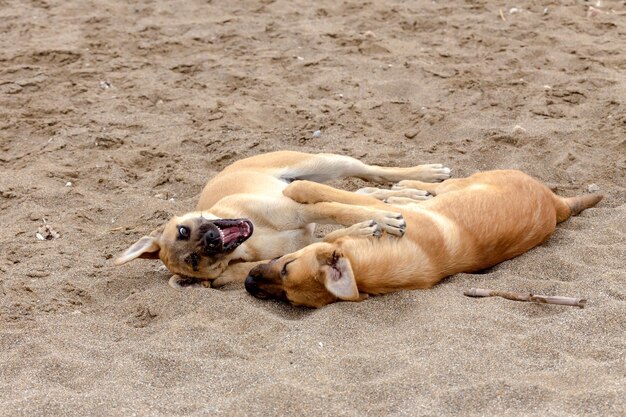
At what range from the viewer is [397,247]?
16.5 feet

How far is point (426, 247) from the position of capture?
506 centimetres

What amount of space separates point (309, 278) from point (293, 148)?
2.70 metres

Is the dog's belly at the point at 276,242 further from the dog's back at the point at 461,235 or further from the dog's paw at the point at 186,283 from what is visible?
the dog's back at the point at 461,235

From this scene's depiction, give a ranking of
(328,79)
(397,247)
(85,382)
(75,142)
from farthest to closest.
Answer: (328,79), (75,142), (397,247), (85,382)

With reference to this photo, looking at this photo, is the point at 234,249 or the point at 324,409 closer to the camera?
the point at 324,409

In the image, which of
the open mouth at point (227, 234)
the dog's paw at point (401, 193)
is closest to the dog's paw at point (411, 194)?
the dog's paw at point (401, 193)

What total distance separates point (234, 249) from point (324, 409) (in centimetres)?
207

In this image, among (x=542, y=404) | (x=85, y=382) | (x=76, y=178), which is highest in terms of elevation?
(x=542, y=404)

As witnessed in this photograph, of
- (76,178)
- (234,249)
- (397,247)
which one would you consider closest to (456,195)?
(397,247)

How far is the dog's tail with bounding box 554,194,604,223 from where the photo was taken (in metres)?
5.68

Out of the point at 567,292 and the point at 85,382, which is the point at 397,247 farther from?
the point at 85,382

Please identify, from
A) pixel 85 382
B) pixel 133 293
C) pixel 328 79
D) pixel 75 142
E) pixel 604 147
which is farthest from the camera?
pixel 328 79

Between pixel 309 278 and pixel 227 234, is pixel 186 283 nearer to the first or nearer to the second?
pixel 227 234

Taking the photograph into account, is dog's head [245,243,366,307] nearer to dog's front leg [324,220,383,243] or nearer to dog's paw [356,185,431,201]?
dog's front leg [324,220,383,243]
